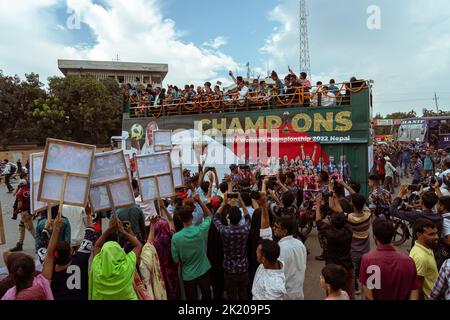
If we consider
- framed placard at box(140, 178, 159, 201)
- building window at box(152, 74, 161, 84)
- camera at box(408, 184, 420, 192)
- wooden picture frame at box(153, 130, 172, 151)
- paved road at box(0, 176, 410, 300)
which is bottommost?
paved road at box(0, 176, 410, 300)

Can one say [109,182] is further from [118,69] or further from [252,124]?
[118,69]

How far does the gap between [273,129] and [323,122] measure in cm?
196

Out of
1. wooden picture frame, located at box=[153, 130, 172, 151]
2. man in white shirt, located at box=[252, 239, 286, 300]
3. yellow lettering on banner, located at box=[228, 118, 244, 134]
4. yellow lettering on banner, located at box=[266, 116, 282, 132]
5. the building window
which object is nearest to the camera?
man in white shirt, located at box=[252, 239, 286, 300]

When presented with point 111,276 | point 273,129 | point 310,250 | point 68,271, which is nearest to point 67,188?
point 68,271

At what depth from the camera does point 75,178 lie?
3.31 metres

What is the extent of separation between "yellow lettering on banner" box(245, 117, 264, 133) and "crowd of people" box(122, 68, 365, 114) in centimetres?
82

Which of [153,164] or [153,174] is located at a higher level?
[153,164]

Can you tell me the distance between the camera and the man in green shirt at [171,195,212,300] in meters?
3.58

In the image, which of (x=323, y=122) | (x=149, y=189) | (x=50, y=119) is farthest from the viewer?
(x=50, y=119)

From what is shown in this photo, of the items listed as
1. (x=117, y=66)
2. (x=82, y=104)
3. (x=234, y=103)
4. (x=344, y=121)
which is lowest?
(x=344, y=121)

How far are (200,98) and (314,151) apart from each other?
5.72 meters

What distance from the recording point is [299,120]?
12227 millimetres

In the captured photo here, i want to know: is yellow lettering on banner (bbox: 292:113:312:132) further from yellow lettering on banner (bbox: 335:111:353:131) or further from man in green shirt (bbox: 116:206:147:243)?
man in green shirt (bbox: 116:206:147:243)

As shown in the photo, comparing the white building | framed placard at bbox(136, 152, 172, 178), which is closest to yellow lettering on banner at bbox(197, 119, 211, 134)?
framed placard at bbox(136, 152, 172, 178)
